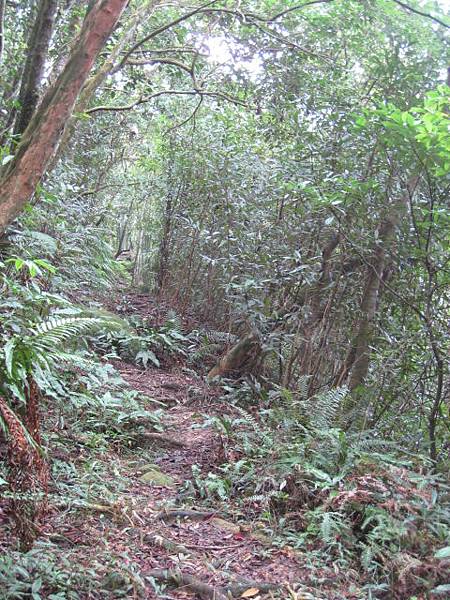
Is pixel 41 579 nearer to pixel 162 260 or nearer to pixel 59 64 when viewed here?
pixel 59 64

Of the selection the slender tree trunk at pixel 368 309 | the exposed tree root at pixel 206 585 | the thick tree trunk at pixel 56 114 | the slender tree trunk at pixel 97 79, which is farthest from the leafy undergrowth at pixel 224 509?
the slender tree trunk at pixel 97 79

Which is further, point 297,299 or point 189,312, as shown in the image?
point 189,312

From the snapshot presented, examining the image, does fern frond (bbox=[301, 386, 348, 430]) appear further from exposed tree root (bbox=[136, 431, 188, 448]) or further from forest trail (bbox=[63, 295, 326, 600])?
exposed tree root (bbox=[136, 431, 188, 448])

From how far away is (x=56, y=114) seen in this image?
426cm

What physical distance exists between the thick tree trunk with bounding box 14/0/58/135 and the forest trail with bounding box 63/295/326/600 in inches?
142

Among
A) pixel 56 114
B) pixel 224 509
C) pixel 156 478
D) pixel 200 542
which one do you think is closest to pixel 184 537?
pixel 200 542

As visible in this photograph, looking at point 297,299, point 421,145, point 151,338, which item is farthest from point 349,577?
point 151,338

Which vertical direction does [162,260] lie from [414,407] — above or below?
above

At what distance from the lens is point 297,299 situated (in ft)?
25.9

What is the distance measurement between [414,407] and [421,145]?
9.15 ft

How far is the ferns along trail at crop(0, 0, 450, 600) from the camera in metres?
3.54

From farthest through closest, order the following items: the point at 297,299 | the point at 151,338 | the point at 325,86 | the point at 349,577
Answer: the point at 151,338, the point at 297,299, the point at 325,86, the point at 349,577

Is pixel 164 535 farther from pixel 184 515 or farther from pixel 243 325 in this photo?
pixel 243 325

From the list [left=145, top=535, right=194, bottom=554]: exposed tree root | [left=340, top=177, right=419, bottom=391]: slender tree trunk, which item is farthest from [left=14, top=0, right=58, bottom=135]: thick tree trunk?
[left=145, top=535, right=194, bottom=554]: exposed tree root
